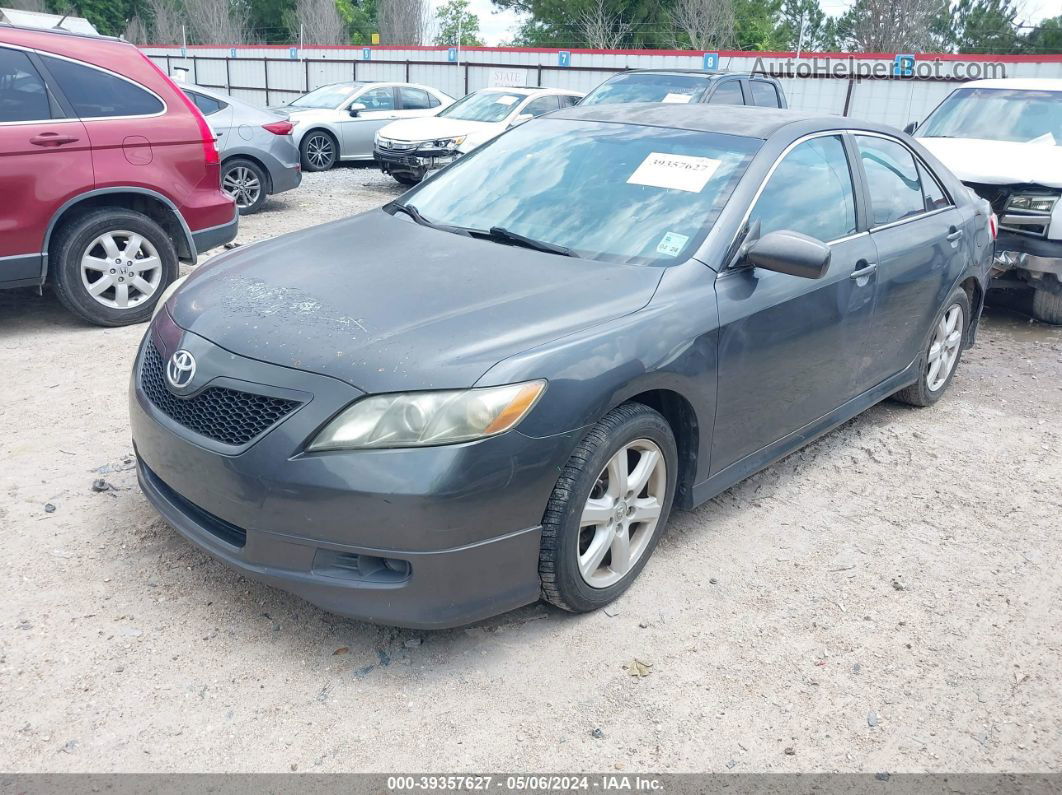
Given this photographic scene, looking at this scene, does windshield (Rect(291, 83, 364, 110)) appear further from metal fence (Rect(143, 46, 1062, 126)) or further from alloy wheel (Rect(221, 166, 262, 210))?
alloy wheel (Rect(221, 166, 262, 210))

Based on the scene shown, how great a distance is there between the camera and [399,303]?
10.2ft

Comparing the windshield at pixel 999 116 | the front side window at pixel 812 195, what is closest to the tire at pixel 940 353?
the front side window at pixel 812 195

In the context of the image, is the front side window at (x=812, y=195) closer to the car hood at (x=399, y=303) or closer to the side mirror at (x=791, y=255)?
the side mirror at (x=791, y=255)

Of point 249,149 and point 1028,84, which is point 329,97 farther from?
point 1028,84

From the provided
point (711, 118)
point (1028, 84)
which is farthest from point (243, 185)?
point (1028, 84)

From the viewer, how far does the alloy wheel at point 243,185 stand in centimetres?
1019

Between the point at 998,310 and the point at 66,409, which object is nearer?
the point at 66,409

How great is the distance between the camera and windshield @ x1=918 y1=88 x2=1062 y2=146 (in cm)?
808

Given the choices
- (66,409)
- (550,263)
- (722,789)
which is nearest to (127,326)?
(66,409)

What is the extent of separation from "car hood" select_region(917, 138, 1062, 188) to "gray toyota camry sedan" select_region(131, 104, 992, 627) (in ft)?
9.98

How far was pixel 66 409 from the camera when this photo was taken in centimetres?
477

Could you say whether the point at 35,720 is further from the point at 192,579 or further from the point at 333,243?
the point at 333,243

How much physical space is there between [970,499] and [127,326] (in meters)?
5.22

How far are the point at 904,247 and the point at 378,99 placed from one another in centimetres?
1256
